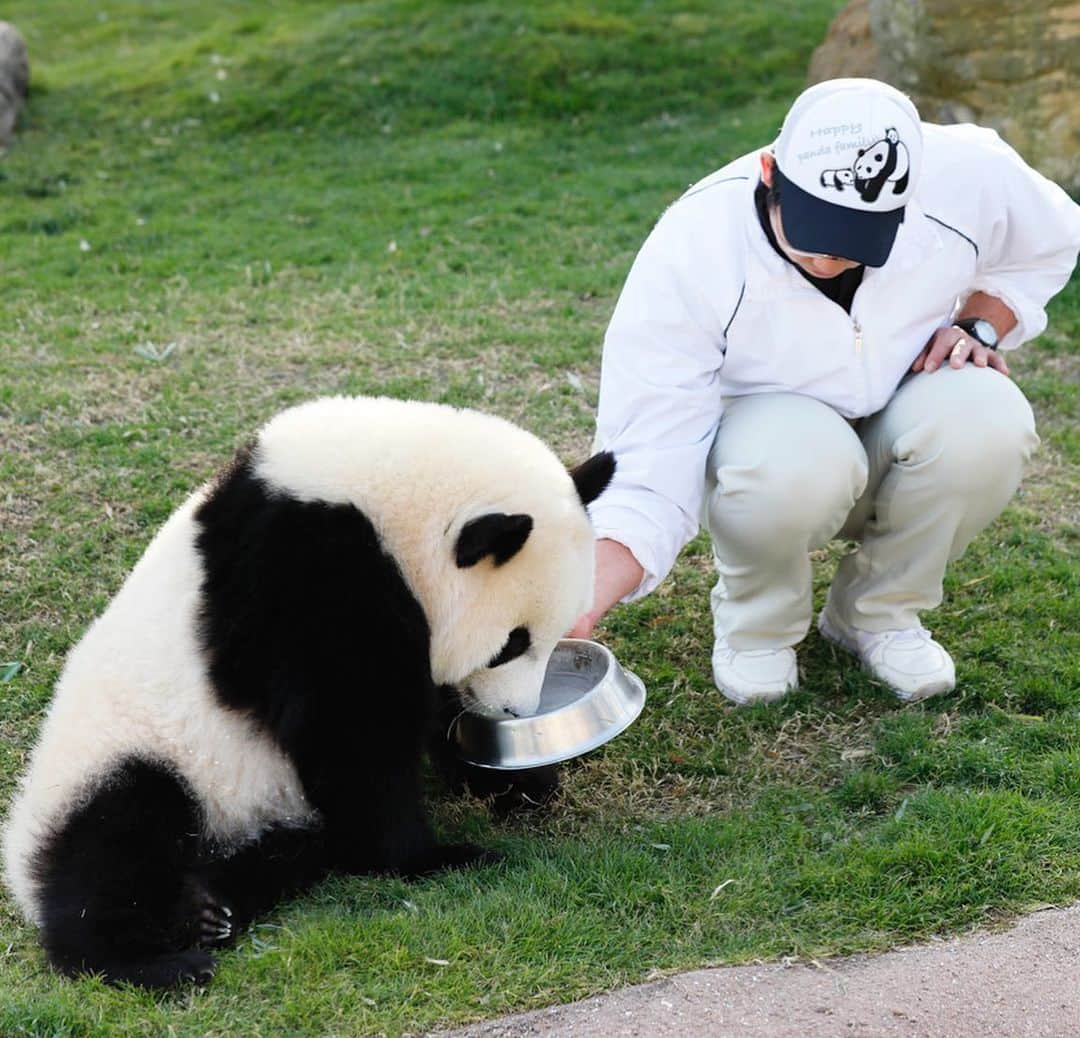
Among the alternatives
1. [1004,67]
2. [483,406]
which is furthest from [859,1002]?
[1004,67]

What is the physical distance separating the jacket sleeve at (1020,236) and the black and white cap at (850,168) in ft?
2.05

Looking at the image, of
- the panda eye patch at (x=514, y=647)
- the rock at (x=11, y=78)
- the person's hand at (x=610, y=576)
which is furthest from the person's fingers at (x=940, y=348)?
the rock at (x=11, y=78)

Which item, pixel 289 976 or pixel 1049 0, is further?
pixel 1049 0

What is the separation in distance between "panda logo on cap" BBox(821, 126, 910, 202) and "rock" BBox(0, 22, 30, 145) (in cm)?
852

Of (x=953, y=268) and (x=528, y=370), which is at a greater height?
(x=953, y=268)

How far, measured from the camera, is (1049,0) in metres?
7.87

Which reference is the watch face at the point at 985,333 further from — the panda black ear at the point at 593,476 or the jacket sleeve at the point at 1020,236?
the panda black ear at the point at 593,476

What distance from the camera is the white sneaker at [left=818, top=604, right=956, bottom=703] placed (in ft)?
13.8

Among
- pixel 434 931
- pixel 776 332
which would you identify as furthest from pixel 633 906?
pixel 776 332

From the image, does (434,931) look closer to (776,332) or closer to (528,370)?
(776,332)

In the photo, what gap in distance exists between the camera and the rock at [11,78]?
10.5 meters

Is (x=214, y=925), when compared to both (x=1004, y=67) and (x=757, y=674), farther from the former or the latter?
(x=1004, y=67)

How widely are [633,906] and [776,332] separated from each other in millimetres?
1620

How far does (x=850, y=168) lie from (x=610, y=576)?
4.00ft
